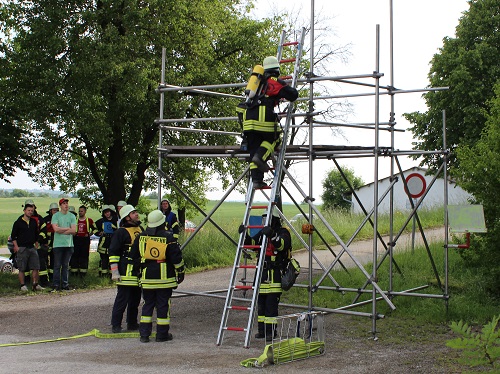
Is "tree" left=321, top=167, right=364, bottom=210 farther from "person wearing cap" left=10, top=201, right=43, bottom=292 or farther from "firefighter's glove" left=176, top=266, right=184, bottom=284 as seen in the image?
"firefighter's glove" left=176, top=266, right=184, bottom=284

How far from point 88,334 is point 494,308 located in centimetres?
631

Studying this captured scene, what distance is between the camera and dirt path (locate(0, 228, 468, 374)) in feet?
26.3

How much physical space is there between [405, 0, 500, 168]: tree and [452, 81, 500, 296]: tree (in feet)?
61.7

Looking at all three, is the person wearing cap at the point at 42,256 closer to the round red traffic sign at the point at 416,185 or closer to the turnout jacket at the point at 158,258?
the turnout jacket at the point at 158,258

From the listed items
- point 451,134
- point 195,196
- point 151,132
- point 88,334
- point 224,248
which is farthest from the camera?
point 451,134

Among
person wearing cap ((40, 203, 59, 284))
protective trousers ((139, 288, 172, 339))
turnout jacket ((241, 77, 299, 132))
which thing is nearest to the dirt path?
protective trousers ((139, 288, 172, 339))

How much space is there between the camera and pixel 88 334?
10.1 meters

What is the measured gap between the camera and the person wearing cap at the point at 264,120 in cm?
966

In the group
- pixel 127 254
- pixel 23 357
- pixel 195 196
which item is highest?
pixel 195 196

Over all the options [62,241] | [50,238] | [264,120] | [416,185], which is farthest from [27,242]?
[416,185]

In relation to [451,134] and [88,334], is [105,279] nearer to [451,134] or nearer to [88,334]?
[88,334]

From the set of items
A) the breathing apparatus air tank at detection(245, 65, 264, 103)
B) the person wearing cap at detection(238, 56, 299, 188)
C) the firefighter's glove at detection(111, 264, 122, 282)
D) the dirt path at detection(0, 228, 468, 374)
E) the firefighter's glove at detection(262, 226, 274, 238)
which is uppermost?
the breathing apparatus air tank at detection(245, 65, 264, 103)

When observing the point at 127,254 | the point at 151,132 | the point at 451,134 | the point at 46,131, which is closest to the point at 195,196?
the point at 151,132

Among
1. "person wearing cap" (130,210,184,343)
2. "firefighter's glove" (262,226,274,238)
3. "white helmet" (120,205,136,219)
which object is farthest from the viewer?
"white helmet" (120,205,136,219)
